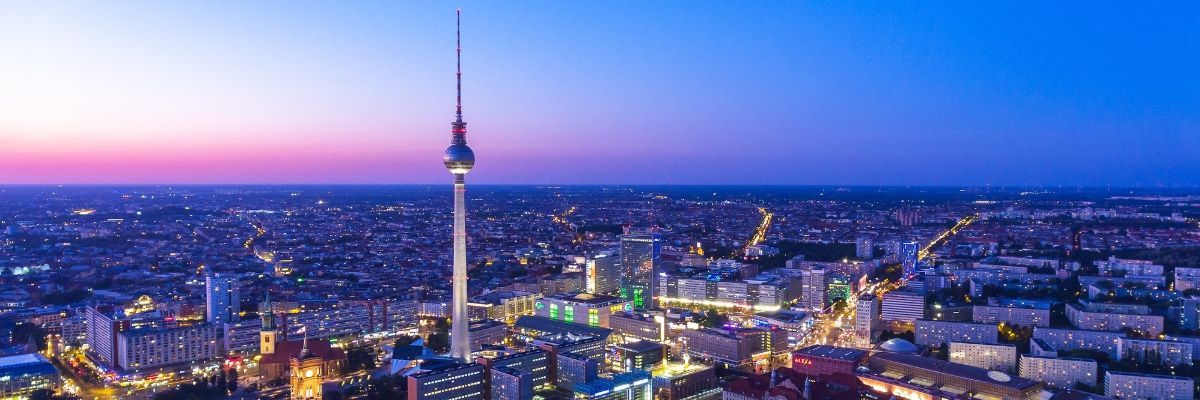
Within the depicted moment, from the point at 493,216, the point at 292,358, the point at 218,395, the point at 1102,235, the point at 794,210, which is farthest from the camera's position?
the point at 794,210

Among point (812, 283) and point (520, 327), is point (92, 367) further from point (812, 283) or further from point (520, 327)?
point (812, 283)

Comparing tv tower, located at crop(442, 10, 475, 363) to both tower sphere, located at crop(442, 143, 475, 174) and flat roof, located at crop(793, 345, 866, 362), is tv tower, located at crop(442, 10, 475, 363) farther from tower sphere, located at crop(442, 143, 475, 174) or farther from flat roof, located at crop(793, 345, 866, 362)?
flat roof, located at crop(793, 345, 866, 362)

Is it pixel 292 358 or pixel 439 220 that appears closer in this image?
pixel 292 358

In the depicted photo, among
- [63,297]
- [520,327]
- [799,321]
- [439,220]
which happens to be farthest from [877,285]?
[439,220]

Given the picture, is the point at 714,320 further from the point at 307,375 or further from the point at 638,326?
the point at 307,375

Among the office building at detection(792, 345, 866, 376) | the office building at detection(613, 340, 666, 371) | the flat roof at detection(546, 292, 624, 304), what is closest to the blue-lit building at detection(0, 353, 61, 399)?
the office building at detection(613, 340, 666, 371)

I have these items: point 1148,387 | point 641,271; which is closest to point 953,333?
point 1148,387
